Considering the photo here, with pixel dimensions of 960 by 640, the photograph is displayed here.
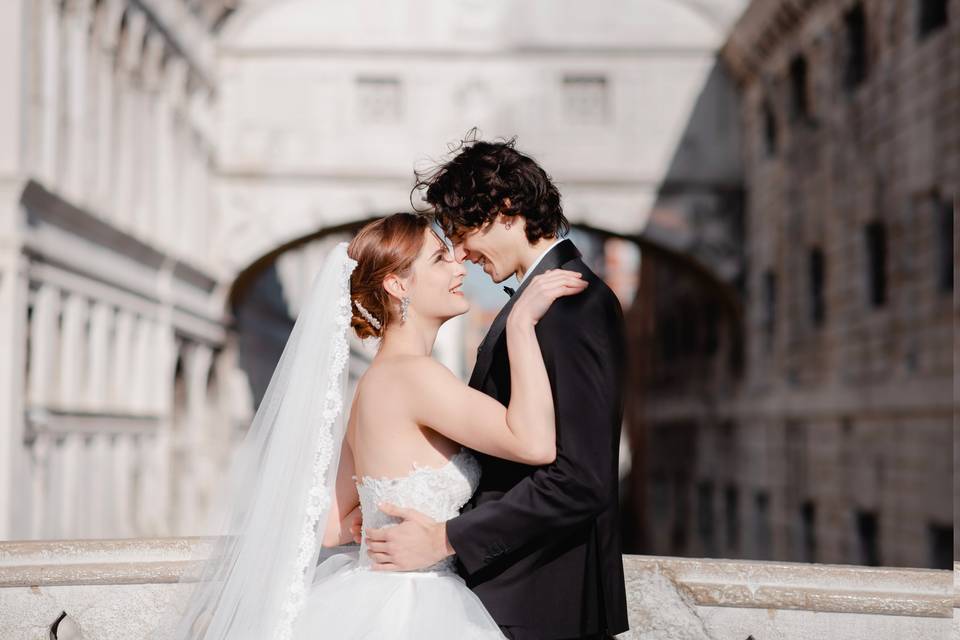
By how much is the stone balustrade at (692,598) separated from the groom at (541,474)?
0.95 metres

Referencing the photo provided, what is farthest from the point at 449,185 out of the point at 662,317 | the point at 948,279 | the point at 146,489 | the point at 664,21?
the point at 662,317

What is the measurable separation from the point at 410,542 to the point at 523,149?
17804 millimetres

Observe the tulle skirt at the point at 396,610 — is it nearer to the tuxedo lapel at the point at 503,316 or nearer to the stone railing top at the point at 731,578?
the tuxedo lapel at the point at 503,316

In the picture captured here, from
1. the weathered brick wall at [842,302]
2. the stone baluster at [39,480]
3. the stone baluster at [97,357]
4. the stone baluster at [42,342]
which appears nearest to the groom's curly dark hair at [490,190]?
the weathered brick wall at [842,302]

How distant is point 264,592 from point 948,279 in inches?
401

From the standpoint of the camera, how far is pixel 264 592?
340 centimetres

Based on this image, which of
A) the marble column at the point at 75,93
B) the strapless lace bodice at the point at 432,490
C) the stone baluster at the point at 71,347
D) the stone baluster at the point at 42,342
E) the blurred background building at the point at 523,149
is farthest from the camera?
the stone baluster at the point at 71,347

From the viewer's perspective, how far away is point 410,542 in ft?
10.6

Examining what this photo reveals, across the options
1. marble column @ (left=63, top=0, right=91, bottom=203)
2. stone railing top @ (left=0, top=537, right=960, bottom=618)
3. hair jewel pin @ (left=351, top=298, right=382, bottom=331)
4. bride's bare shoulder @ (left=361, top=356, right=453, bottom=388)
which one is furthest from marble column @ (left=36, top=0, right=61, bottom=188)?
bride's bare shoulder @ (left=361, top=356, right=453, bottom=388)

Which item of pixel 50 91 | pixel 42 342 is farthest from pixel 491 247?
pixel 50 91

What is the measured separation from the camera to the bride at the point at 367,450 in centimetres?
314

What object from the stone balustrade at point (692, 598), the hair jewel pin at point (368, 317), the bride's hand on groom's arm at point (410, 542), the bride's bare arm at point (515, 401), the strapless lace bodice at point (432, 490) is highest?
the hair jewel pin at point (368, 317)

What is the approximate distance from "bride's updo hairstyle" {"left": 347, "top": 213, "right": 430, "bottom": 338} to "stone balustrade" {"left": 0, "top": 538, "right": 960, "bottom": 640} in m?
1.05

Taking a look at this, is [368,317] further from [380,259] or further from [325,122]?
[325,122]
